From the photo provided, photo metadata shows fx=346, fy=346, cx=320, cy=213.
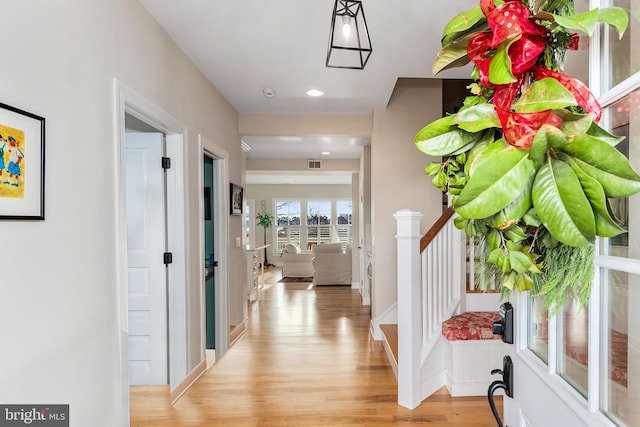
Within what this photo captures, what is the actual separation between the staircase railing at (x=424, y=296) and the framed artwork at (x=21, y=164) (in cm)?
205

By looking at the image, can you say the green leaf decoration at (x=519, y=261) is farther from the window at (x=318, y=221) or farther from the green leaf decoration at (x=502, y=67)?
the window at (x=318, y=221)

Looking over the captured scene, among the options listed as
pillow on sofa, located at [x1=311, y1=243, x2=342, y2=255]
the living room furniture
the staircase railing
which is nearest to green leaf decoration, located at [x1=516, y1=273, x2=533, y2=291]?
the staircase railing

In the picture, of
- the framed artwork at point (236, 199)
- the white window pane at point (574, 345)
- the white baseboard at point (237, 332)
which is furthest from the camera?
the framed artwork at point (236, 199)

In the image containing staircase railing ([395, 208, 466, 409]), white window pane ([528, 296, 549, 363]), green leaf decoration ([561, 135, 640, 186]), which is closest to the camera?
green leaf decoration ([561, 135, 640, 186])

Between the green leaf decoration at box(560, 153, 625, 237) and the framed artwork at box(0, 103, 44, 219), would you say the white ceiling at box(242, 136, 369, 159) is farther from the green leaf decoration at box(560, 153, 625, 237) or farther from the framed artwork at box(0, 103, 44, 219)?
the green leaf decoration at box(560, 153, 625, 237)

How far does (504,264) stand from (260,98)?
11.2ft

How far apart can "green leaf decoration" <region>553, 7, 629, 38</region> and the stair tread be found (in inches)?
116

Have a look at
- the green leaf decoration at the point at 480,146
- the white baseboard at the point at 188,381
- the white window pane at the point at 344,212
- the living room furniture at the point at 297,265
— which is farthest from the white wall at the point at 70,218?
the white window pane at the point at 344,212

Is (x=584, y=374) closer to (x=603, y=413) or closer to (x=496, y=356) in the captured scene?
(x=603, y=413)

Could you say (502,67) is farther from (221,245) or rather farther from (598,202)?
(221,245)

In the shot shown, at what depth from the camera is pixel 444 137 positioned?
522 mm

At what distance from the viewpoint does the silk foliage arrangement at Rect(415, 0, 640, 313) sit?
405 millimetres

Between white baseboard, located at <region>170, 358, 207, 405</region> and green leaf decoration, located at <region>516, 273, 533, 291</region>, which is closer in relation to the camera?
green leaf decoration, located at <region>516, 273, 533, 291</region>

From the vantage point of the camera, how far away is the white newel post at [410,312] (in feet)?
8.07
